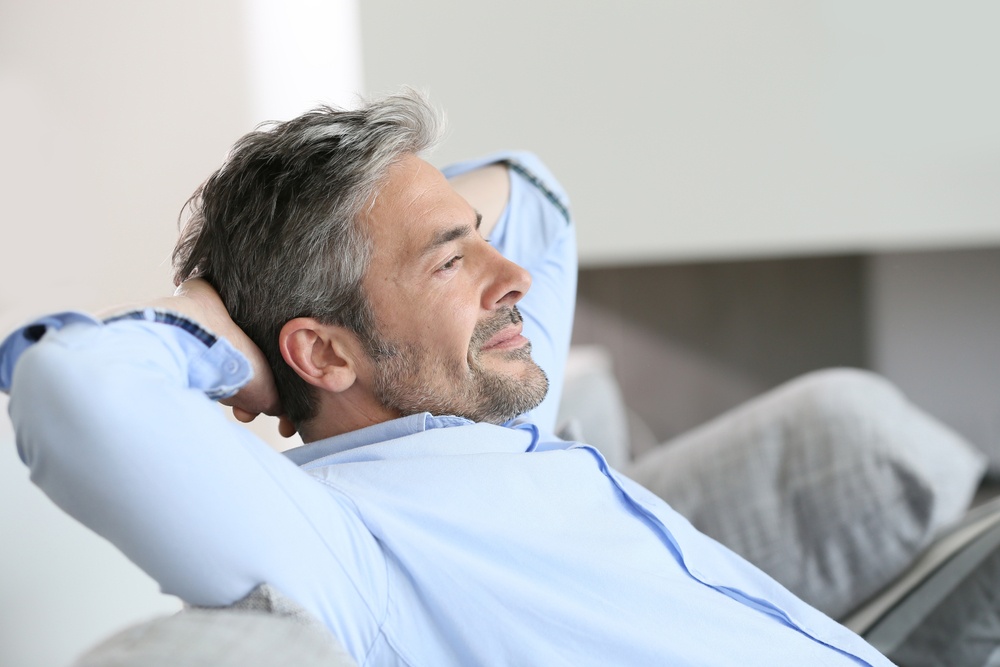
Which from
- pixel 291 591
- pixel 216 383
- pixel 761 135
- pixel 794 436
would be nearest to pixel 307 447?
pixel 216 383

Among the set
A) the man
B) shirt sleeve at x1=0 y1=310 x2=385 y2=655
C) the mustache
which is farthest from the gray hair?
shirt sleeve at x1=0 y1=310 x2=385 y2=655

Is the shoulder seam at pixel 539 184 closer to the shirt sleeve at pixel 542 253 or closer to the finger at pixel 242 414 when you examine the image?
the shirt sleeve at pixel 542 253

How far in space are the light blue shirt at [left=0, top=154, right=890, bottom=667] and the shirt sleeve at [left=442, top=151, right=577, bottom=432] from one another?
20 cm

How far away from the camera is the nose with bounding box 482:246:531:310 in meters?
1.17

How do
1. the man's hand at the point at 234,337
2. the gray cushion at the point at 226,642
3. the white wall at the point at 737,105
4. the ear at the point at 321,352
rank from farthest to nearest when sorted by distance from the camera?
the white wall at the point at 737,105 < the ear at the point at 321,352 < the man's hand at the point at 234,337 < the gray cushion at the point at 226,642

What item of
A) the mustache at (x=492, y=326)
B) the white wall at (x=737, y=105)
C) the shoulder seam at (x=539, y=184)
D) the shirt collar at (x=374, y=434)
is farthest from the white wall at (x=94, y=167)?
the white wall at (x=737, y=105)

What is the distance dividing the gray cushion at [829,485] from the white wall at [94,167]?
97 cm

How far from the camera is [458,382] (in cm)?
117

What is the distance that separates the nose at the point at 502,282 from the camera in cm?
117

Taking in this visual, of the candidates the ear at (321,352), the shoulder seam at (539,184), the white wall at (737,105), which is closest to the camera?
the ear at (321,352)

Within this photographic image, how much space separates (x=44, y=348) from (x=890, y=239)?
3.02m

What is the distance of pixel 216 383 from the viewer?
0.94 m

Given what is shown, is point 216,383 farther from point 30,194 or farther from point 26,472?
point 30,194

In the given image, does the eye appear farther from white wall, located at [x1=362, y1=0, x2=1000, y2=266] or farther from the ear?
white wall, located at [x1=362, y1=0, x2=1000, y2=266]
